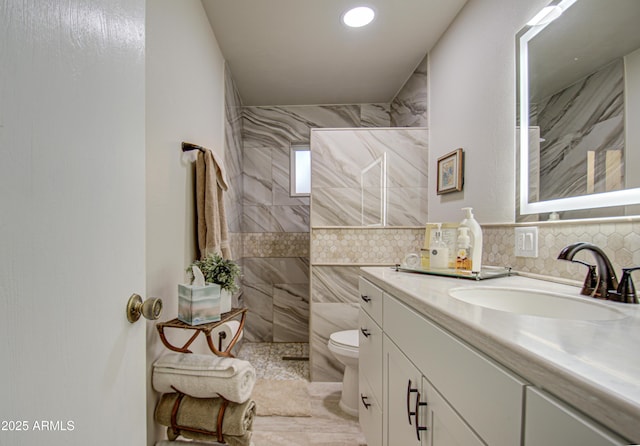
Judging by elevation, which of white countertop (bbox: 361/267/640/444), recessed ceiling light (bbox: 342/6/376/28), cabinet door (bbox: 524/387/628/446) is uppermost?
recessed ceiling light (bbox: 342/6/376/28)

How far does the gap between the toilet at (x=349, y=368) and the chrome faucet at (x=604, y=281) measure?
48.7 inches

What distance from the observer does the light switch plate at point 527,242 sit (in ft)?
3.74

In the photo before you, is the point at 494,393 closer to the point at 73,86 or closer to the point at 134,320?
the point at 134,320

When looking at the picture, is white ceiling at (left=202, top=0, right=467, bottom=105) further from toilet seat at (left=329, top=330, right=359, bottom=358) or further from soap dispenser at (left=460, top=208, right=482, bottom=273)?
toilet seat at (left=329, top=330, right=359, bottom=358)

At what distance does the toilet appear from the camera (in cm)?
173

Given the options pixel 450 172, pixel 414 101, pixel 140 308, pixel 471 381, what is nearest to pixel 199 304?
pixel 140 308

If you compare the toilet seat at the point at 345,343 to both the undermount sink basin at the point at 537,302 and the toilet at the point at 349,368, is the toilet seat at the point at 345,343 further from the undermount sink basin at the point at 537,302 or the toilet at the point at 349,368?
the undermount sink basin at the point at 537,302

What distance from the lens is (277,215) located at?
9.85 feet

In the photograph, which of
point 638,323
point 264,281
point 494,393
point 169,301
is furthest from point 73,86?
point 264,281

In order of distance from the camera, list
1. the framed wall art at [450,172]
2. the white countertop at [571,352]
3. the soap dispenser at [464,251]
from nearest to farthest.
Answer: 1. the white countertop at [571,352]
2. the soap dispenser at [464,251]
3. the framed wall art at [450,172]

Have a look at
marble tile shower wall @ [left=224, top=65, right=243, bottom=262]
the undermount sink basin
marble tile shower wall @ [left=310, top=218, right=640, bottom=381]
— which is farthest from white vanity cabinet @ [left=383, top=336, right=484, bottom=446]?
marble tile shower wall @ [left=224, top=65, right=243, bottom=262]

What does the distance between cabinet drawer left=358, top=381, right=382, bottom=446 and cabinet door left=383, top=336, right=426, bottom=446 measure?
11 cm

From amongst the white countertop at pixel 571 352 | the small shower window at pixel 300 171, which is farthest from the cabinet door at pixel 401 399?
the small shower window at pixel 300 171

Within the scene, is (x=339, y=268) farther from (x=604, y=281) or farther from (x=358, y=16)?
(x=358, y=16)
